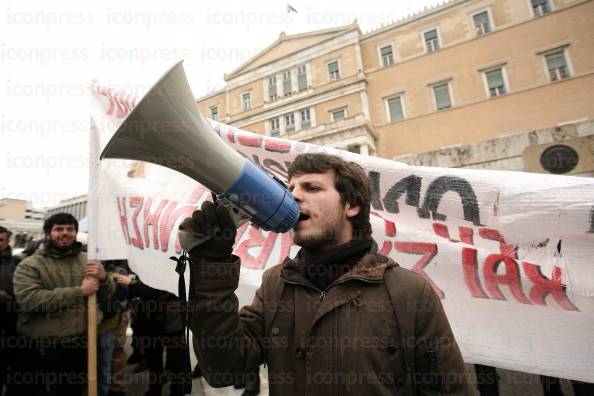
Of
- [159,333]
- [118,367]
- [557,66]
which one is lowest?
[118,367]

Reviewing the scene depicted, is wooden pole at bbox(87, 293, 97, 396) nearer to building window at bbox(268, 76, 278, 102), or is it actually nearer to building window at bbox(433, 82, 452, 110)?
building window at bbox(433, 82, 452, 110)

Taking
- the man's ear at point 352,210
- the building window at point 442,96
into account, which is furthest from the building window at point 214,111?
the man's ear at point 352,210

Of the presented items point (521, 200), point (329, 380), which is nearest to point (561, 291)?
point (521, 200)

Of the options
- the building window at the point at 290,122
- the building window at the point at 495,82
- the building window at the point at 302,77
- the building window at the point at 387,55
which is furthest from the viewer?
the building window at the point at 302,77

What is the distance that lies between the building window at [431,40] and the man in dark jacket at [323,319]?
24435mm

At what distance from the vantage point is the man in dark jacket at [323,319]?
104 cm

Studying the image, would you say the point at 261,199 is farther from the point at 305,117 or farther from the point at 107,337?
the point at 305,117

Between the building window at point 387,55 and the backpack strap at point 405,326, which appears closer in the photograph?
the backpack strap at point 405,326

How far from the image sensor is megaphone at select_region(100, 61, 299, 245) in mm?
993

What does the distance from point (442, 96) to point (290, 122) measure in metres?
11.6

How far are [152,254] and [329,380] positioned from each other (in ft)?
6.69

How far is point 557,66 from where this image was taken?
17922mm

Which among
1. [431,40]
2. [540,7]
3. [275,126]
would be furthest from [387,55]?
[275,126]

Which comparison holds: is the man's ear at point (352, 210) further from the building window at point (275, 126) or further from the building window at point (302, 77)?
the building window at point (302, 77)
